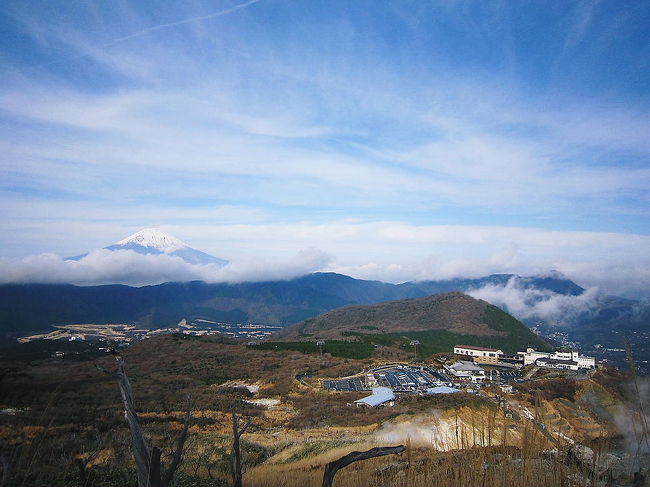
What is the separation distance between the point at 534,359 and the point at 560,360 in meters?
3.56

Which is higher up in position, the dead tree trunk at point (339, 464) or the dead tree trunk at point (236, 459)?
the dead tree trunk at point (339, 464)

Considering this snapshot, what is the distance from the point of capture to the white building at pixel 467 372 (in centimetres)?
4236

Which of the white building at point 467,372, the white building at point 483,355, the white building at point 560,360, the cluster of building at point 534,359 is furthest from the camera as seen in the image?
the white building at point 483,355

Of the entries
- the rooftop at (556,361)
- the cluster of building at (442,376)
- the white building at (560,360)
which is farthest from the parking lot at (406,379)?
the rooftop at (556,361)

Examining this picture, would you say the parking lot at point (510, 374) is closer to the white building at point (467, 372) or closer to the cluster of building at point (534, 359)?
the white building at point (467, 372)

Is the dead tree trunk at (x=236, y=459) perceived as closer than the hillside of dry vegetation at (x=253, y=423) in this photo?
Yes

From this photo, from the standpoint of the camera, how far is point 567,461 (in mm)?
3342

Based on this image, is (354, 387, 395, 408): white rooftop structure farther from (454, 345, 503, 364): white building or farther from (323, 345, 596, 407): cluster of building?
(454, 345, 503, 364): white building

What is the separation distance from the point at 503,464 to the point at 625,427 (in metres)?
1.23

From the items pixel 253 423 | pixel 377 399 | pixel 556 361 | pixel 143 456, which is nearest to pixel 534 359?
pixel 556 361

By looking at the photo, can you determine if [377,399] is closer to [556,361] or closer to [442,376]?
[442,376]

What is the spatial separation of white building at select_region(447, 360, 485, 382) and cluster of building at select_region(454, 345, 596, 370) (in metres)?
13.0

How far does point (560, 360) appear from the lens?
5700 centimetres

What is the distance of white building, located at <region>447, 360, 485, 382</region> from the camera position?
42356 millimetres
